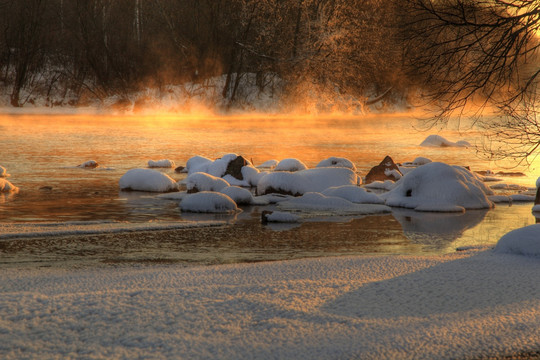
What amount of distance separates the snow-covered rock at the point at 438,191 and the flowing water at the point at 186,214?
0.43 metres

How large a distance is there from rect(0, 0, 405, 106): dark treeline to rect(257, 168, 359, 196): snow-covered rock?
24.4 meters

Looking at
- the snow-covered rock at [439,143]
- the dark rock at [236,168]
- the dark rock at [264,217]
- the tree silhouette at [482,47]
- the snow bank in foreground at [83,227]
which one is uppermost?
the tree silhouette at [482,47]

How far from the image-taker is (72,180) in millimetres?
14789

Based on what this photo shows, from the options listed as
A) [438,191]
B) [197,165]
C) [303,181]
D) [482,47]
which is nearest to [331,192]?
[303,181]

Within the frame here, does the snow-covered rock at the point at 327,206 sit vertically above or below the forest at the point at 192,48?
below

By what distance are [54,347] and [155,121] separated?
110 ft

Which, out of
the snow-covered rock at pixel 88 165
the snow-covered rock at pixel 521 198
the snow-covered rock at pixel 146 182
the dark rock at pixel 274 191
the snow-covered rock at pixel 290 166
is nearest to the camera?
the snow-covered rock at pixel 521 198

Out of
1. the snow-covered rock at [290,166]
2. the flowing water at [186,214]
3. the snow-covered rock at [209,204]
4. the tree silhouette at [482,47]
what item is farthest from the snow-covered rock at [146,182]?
the tree silhouette at [482,47]

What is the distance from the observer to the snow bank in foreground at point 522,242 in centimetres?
663

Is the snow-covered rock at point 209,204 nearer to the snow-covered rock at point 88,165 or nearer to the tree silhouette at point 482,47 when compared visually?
the tree silhouette at point 482,47

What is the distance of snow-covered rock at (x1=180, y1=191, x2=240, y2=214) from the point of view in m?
10.7

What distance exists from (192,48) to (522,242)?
38.8 metres

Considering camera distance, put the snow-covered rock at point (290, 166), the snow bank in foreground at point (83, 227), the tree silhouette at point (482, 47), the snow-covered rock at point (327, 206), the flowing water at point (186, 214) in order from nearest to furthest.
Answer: the flowing water at point (186, 214) < the tree silhouette at point (482, 47) < the snow bank in foreground at point (83, 227) < the snow-covered rock at point (327, 206) < the snow-covered rock at point (290, 166)

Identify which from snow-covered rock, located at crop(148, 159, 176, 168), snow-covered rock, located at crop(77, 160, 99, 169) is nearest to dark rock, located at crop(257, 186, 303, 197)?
snow-covered rock, located at crop(148, 159, 176, 168)
